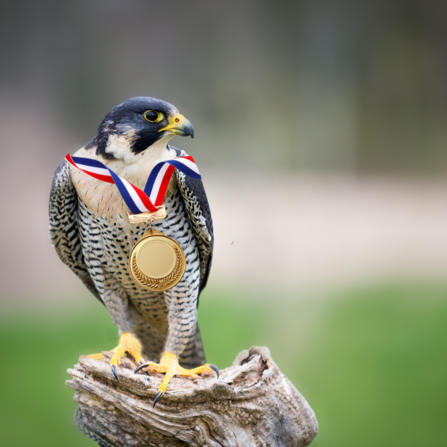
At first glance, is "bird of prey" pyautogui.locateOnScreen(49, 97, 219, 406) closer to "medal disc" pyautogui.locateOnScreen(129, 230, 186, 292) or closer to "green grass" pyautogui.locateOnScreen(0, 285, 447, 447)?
"medal disc" pyautogui.locateOnScreen(129, 230, 186, 292)

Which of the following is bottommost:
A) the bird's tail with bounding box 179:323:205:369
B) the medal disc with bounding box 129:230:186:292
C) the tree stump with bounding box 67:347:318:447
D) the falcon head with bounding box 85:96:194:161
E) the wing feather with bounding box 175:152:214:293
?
the tree stump with bounding box 67:347:318:447

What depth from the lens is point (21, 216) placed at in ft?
8.87

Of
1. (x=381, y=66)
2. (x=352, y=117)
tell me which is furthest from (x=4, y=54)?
(x=381, y=66)

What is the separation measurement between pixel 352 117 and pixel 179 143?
1476mm

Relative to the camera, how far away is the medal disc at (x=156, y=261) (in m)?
1.39

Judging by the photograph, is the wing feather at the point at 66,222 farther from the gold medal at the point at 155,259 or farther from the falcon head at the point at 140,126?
the gold medal at the point at 155,259

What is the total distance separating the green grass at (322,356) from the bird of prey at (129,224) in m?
0.68

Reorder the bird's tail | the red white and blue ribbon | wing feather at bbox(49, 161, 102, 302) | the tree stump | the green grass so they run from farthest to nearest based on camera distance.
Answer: the green grass → the bird's tail → wing feather at bbox(49, 161, 102, 302) → the tree stump → the red white and blue ribbon

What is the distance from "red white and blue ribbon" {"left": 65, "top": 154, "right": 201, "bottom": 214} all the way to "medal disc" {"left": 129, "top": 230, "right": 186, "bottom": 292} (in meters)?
0.11

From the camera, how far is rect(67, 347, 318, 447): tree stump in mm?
1461

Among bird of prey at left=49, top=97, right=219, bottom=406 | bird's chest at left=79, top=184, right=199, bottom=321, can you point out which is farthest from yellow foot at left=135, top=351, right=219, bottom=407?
bird's chest at left=79, top=184, right=199, bottom=321

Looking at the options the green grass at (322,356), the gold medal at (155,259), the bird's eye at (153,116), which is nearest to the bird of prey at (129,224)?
the bird's eye at (153,116)

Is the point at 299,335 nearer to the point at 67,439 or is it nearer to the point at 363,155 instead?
the point at 363,155

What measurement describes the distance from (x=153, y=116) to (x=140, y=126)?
0.06 metres
